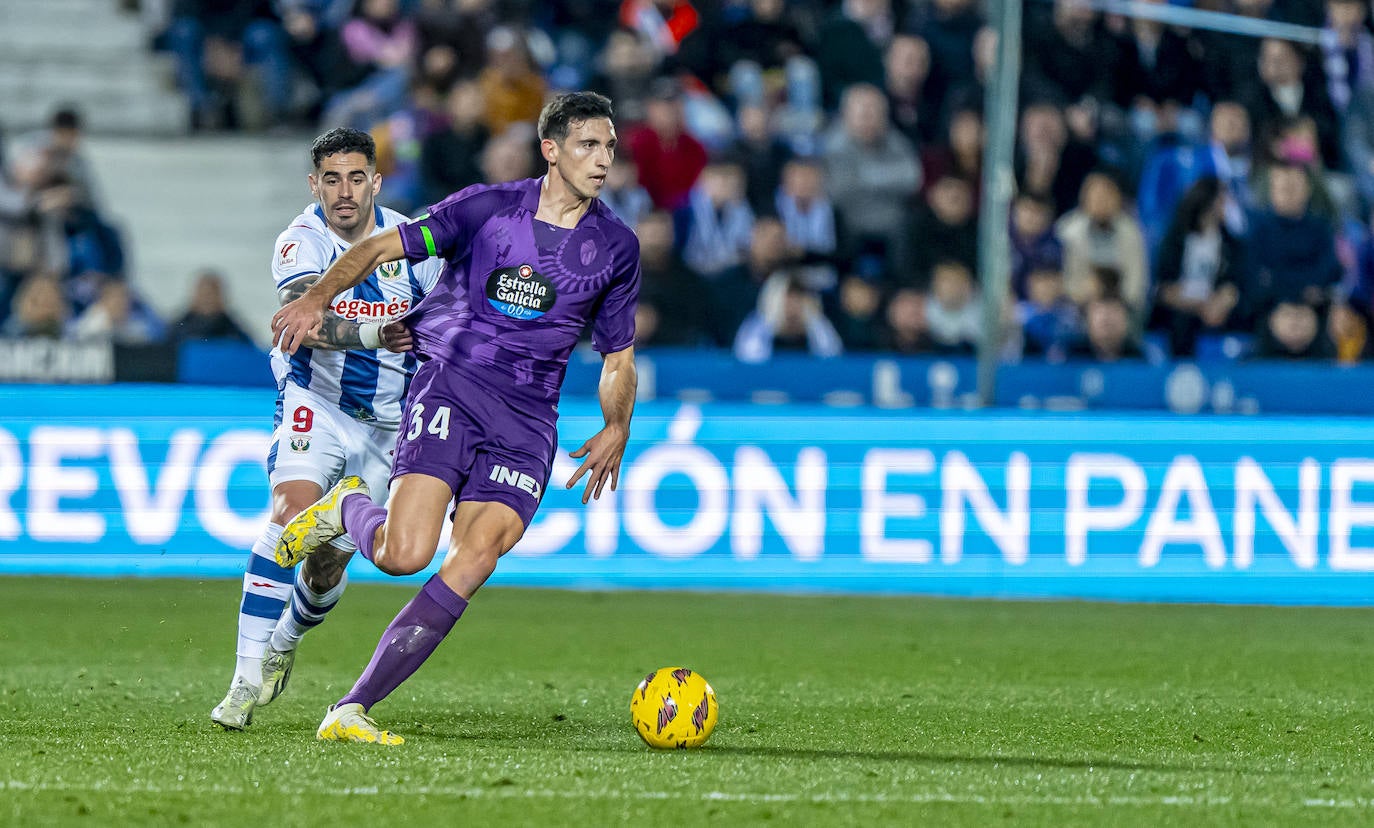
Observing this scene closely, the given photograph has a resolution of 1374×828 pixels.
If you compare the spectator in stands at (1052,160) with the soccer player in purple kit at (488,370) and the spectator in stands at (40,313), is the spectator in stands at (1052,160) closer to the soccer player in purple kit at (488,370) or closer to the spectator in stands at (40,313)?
the spectator in stands at (40,313)

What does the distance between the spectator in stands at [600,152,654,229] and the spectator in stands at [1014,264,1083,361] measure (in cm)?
272

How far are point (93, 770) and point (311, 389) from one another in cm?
183

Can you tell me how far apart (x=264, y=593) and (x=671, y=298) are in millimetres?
6901

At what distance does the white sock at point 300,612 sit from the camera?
6711 mm

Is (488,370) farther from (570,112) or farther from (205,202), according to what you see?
(205,202)

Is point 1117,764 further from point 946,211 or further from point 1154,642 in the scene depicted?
point 946,211

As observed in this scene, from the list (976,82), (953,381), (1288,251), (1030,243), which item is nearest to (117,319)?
(953,381)

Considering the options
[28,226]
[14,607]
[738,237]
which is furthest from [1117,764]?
[28,226]

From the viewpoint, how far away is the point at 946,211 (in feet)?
47.2

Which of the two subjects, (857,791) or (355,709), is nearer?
(857,791)

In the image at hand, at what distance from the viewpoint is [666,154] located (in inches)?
566

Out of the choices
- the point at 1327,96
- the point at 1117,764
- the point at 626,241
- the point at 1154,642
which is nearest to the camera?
the point at 1117,764

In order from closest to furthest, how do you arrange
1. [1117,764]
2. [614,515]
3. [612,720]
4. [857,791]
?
[857,791]
[1117,764]
[612,720]
[614,515]

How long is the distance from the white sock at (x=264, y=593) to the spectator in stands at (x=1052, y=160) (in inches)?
363
